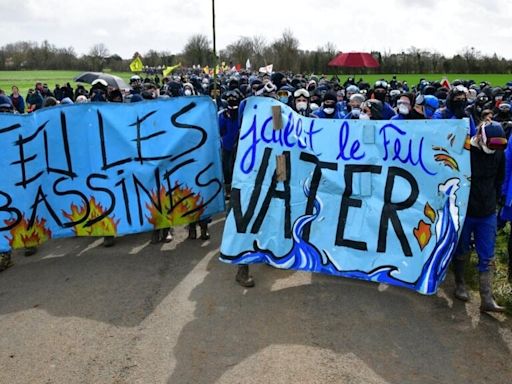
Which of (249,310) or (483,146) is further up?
(483,146)

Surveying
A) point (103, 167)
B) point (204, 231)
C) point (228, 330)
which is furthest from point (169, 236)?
point (228, 330)

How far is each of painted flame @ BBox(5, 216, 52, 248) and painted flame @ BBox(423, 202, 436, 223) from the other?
13.4ft

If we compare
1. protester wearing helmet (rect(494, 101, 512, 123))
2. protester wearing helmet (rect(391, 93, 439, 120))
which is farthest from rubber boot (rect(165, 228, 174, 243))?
protester wearing helmet (rect(494, 101, 512, 123))

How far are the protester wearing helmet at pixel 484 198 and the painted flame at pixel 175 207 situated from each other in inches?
119

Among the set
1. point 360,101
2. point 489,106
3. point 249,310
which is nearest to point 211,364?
point 249,310

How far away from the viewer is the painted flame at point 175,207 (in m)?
5.89

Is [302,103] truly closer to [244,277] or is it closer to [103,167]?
[103,167]

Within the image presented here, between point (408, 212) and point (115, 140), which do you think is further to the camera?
point (115, 140)

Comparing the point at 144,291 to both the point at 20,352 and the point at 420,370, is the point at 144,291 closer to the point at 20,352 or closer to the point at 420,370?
the point at 20,352

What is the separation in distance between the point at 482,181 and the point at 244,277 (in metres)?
2.44

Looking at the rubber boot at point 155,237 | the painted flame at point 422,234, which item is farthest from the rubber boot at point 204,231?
the painted flame at point 422,234

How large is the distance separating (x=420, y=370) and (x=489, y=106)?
8.24 metres

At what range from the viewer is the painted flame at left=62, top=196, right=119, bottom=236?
5.74 m

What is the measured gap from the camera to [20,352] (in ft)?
13.0
